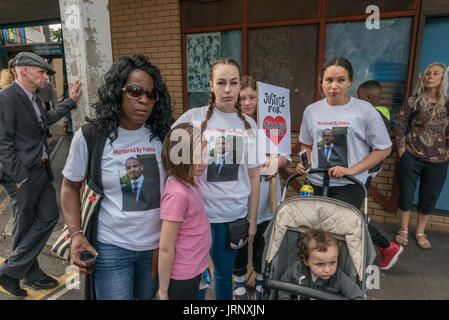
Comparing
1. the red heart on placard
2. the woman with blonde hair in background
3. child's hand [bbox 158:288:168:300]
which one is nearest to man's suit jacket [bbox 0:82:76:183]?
the red heart on placard

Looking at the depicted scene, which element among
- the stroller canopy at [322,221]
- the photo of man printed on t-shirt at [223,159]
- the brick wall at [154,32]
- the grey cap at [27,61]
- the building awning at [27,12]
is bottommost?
the stroller canopy at [322,221]

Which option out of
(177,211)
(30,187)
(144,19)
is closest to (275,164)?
(177,211)

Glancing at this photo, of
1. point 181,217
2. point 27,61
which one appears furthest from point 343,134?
point 27,61

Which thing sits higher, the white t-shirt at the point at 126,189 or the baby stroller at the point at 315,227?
the white t-shirt at the point at 126,189

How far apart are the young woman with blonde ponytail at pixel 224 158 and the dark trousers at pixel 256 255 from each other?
261 mm

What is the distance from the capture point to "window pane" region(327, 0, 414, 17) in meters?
3.99

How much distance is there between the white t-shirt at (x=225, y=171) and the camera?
212 centimetres

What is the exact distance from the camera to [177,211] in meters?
1.65

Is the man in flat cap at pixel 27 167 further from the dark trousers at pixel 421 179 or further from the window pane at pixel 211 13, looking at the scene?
the dark trousers at pixel 421 179

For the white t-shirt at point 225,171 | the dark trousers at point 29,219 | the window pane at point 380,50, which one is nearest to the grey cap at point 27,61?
the dark trousers at point 29,219

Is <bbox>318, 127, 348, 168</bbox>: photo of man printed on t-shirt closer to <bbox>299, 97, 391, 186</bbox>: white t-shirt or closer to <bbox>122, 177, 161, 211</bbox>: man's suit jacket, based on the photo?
<bbox>299, 97, 391, 186</bbox>: white t-shirt

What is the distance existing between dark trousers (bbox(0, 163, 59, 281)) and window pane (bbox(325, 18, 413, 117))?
4.13m

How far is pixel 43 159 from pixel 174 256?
6.88ft

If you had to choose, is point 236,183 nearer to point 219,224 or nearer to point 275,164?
point 219,224
